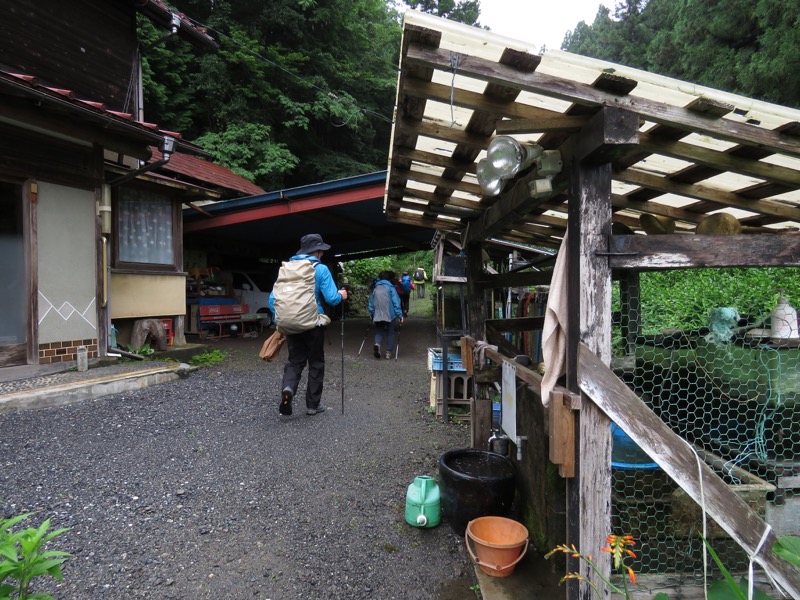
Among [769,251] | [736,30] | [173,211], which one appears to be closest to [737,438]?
[769,251]

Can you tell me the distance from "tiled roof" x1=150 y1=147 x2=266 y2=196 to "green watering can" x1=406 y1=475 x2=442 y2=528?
8.20 m

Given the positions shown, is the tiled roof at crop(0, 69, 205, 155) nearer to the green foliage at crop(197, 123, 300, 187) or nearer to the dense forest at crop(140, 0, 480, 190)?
the green foliage at crop(197, 123, 300, 187)

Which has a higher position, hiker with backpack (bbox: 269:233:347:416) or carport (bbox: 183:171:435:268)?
carport (bbox: 183:171:435:268)

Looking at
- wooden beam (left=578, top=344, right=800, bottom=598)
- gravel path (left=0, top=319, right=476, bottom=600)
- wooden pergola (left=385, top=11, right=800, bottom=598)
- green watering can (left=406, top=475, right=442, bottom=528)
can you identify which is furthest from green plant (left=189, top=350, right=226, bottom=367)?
wooden beam (left=578, top=344, right=800, bottom=598)

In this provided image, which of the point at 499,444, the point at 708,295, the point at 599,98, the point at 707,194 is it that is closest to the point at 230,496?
the point at 499,444

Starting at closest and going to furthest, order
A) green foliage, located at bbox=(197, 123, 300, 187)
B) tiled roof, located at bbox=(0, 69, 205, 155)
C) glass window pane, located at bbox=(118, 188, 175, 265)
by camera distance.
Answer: tiled roof, located at bbox=(0, 69, 205, 155) < glass window pane, located at bbox=(118, 188, 175, 265) < green foliage, located at bbox=(197, 123, 300, 187)

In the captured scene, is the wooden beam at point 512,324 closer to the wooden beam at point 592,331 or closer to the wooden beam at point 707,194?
the wooden beam at point 707,194

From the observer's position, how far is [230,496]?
142 inches

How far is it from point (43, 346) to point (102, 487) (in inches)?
138

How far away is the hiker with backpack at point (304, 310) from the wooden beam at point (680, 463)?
3.36m

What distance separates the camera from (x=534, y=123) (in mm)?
2135

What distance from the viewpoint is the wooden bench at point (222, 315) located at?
11164 millimetres

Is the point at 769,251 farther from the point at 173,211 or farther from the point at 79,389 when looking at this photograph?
the point at 173,211

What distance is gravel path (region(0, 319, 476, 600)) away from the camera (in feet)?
8.91
